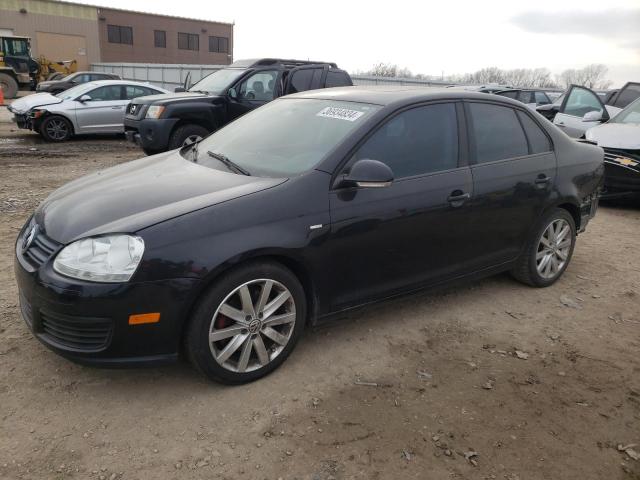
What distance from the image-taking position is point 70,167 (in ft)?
30.2

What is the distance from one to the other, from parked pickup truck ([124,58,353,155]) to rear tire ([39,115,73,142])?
290 cm

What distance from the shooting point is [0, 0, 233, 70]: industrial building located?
44.2 m

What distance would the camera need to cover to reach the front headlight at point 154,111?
29.0 ft

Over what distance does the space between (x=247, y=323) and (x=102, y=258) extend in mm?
827

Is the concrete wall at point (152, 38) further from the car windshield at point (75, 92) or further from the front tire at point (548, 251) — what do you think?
the front tire at point (548, 251)

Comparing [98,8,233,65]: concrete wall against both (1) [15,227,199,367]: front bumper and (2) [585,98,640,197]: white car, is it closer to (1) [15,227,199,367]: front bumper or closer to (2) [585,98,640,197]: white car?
(2) [585,98,640,197]: white car

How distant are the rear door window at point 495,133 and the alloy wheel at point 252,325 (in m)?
1.87

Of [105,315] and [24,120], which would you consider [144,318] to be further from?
[24,120]

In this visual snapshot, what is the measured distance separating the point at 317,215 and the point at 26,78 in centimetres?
2880

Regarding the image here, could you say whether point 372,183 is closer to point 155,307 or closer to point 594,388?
point 155,307

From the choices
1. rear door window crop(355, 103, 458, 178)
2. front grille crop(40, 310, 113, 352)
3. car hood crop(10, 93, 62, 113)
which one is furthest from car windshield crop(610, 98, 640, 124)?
car hood crop(10, 93, 62, 113)

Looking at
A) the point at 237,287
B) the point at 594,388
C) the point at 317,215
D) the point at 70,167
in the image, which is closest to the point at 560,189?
the point at 594,388

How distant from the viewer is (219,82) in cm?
980

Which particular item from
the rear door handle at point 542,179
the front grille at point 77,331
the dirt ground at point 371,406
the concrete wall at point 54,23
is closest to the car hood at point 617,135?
the rear door handle at point 542,179
